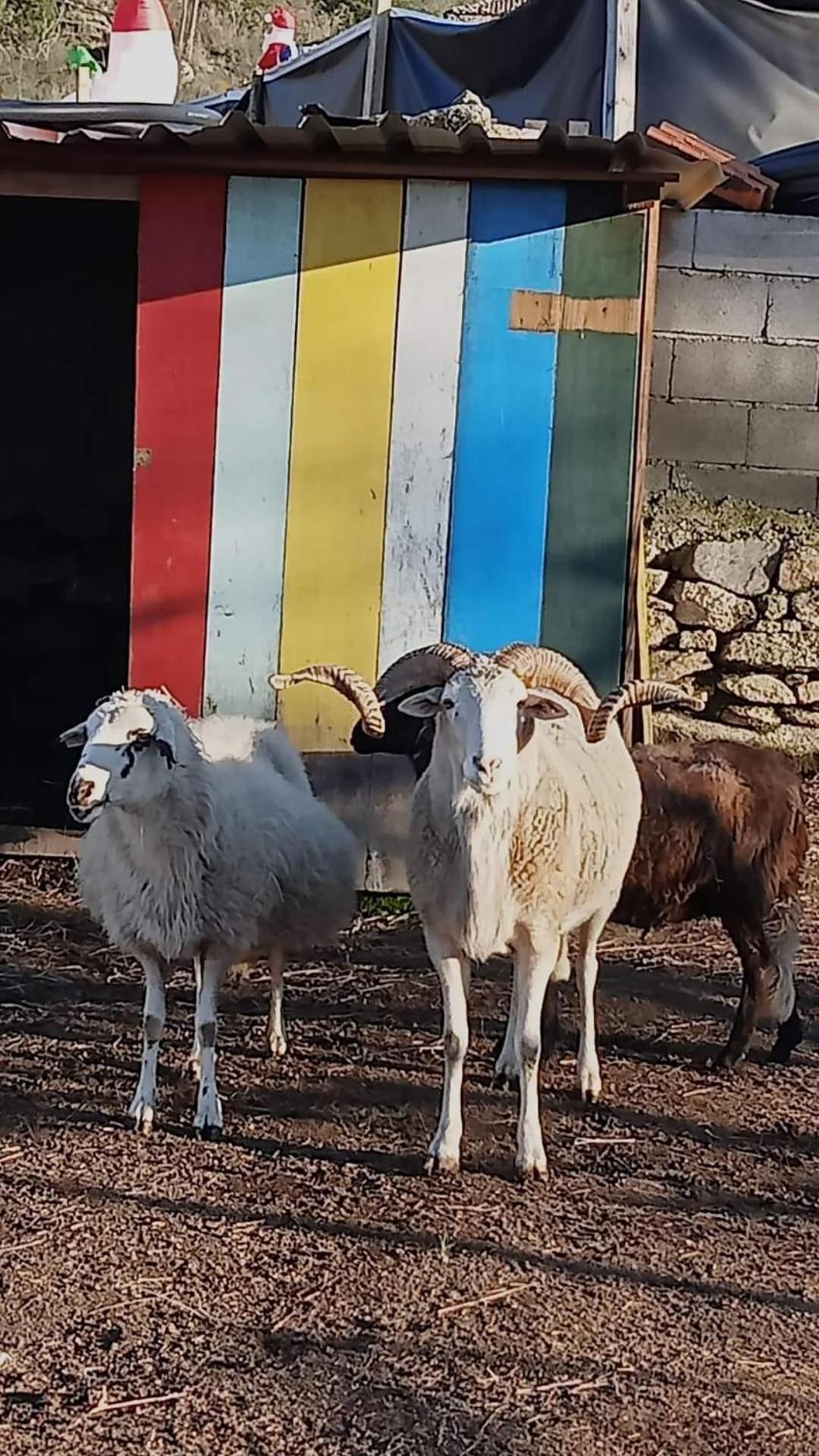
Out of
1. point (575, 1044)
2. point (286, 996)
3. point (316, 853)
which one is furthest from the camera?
point (286, 996)

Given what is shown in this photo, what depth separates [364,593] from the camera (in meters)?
7.37

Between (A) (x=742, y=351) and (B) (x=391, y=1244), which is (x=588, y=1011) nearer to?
(B) (x=391, y=1244)

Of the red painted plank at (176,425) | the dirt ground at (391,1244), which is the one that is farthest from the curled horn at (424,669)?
the red painted plank at (176,425)

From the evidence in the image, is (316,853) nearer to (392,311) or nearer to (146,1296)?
(146,1296)

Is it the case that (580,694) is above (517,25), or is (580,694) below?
below

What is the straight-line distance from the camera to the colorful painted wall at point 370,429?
7.13 meters

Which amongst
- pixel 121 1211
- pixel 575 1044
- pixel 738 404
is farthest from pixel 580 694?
pixel 738 404

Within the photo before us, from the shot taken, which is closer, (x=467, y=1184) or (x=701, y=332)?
(x=467, y=1184)

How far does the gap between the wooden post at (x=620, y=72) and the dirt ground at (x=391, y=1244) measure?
5.76 metres

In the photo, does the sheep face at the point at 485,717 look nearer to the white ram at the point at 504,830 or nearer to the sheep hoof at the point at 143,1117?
the white ram at the point at 504,830

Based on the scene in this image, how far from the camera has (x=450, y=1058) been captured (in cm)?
507

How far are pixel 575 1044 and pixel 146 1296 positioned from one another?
2419mm

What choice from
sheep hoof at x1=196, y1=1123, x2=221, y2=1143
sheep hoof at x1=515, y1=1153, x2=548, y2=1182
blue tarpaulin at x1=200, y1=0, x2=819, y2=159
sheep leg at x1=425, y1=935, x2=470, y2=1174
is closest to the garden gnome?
blue tarpaulin at x1=200, y1=0, x2=819, y2=159

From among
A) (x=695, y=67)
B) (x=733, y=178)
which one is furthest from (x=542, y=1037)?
(x=695, y=67)
